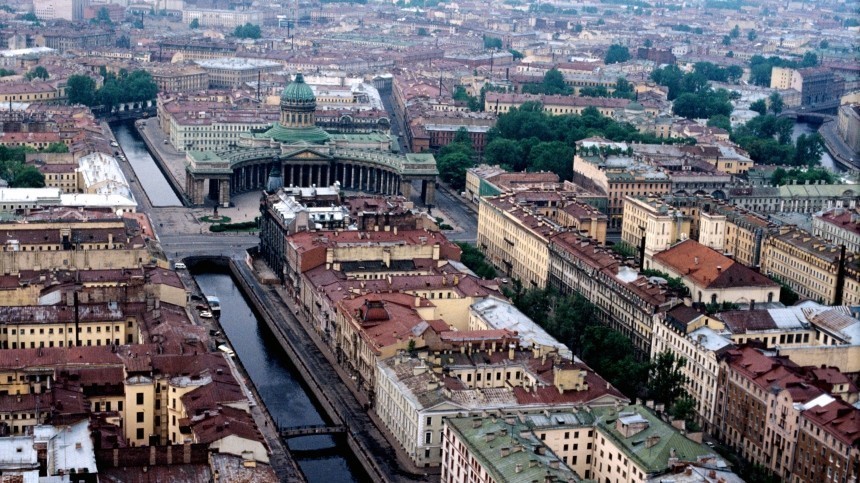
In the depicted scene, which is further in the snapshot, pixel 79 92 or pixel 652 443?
pixel 79 92

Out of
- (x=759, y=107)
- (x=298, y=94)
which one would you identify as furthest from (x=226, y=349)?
(x=759, y=107)

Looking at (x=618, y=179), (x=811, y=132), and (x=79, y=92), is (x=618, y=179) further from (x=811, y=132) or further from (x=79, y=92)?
(x=79, y=92)

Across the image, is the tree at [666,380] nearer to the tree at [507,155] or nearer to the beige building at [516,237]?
the beige building at [516,237]

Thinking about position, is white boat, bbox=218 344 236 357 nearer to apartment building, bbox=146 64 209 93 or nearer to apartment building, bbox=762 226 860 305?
apartment building, bbox=762 226 860 305

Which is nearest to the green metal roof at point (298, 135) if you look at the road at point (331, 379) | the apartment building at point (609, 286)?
the road at point (331, 379)

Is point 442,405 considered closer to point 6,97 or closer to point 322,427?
point 322,427
